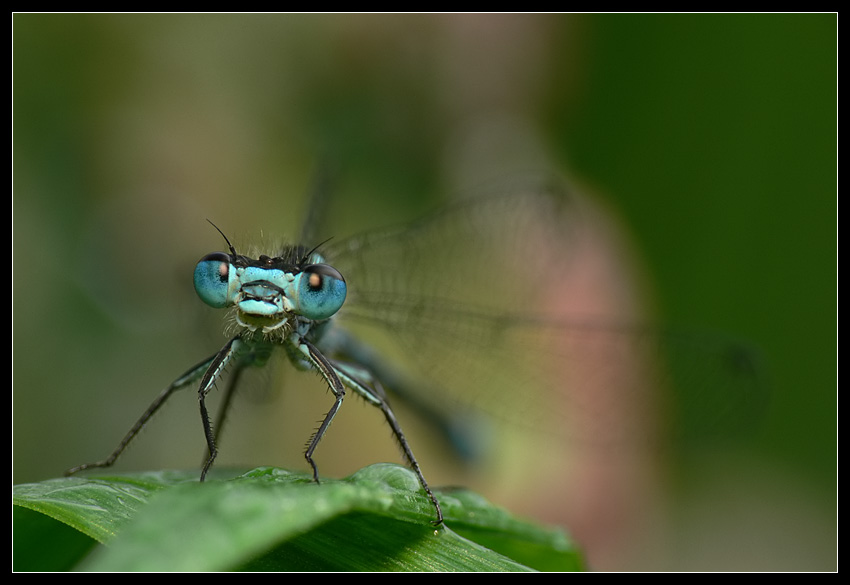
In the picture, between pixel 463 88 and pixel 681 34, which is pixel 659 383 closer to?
pixel 463 88

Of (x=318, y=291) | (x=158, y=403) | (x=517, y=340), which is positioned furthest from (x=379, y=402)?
(x=517, y=340)

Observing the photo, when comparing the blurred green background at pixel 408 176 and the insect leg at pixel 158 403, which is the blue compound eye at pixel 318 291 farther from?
the blurred green background at pixel 408 176

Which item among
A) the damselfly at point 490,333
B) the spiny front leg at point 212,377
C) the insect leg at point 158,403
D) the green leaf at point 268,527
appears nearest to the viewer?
the green leaf at point 268,527

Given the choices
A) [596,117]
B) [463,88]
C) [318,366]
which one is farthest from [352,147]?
[318,366]

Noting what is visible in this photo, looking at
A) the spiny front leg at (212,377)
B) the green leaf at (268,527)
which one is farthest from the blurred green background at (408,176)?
the green leaf at (268,527)

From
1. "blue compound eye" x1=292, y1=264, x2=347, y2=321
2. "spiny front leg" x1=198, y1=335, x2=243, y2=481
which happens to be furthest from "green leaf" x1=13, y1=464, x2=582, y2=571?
"blue compound eye" x1=292, y1=264, x2=347, y2=321
